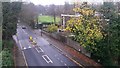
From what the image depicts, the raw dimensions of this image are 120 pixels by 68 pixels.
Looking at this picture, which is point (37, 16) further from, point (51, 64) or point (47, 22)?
point (51, 64)

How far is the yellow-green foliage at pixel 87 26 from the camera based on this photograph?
561cm

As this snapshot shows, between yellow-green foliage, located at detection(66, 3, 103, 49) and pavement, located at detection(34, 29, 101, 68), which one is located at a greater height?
yellow-green foliage, located at detection(66, 3, 103, 49)

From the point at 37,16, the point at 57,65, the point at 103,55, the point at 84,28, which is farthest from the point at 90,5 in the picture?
the point at 37,16

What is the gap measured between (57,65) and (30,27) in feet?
27.7

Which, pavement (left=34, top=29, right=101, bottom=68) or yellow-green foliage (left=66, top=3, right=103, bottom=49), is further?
pavement (left=34, top=29, right=101, bottom=68)

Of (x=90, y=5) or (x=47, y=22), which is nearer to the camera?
(x=90, y=5)

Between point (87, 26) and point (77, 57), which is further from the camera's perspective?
point (77, 57)

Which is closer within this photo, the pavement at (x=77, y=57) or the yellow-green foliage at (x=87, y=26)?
the yellow-green foliage at (x=87, y=26)

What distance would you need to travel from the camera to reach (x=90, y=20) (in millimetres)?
5902

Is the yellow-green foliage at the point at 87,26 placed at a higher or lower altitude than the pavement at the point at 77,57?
higher

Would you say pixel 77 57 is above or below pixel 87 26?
below

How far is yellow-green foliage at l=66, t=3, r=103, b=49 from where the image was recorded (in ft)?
18.4

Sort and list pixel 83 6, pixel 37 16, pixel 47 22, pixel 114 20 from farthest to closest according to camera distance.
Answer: pixel 47 22, pixel 37 16, pixel 83 6, pixel 114 20

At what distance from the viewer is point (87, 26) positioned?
582 cm
